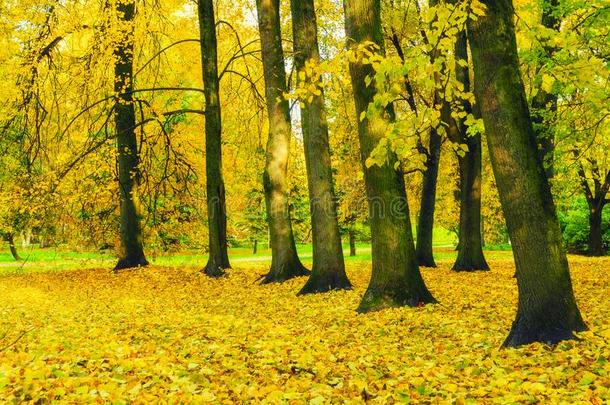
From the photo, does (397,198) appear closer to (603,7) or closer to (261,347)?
(261,347)

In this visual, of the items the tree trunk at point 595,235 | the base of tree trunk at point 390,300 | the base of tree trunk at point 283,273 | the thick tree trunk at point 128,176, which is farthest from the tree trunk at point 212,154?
the tree trunk at point 595,235

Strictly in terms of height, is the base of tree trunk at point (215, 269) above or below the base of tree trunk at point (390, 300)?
above

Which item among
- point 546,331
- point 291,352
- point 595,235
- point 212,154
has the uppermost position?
point 212,154

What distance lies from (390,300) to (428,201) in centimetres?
954

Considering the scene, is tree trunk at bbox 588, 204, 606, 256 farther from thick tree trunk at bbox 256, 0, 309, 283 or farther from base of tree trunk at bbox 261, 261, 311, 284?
thick tree trunk at bbox 256, 0, 309, 283

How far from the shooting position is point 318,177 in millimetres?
11281

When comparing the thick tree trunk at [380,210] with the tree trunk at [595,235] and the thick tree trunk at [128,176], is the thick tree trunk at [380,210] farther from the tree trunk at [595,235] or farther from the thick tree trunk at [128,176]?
the tree trunk at [595,235]

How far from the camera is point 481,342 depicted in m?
6.08

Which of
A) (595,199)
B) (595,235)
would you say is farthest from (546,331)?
(595,235)

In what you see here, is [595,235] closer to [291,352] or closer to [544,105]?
[544,105]

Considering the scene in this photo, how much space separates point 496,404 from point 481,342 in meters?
2.30

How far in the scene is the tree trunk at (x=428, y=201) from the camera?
17125 millimetres

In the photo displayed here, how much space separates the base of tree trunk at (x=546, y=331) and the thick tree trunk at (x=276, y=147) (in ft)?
25.4

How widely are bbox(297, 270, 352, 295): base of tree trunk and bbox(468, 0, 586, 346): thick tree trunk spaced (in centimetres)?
575
